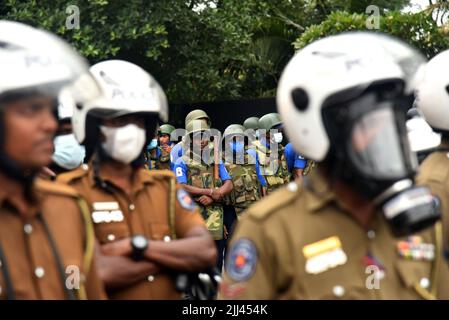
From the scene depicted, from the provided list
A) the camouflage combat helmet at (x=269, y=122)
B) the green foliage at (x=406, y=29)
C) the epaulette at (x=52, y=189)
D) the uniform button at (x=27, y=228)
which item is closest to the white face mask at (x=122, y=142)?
the epaulette at (x=52, y=189)

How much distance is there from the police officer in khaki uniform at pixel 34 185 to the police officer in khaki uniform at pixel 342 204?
21.5 inches

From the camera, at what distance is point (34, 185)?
293 centimetres

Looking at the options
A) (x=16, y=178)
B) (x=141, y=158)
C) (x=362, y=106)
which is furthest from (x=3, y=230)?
(x=141, y=158)

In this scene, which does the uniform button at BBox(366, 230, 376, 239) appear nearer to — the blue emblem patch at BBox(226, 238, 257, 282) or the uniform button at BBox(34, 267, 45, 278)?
the blue emblem patch at BBox(226, 238, 257, 282)

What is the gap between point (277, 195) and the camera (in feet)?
10.3

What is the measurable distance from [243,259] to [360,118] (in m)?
0.60

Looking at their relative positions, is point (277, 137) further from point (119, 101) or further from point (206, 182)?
point (119, 101)

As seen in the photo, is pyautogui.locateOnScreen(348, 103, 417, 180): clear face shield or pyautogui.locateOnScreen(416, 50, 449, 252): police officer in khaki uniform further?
pyautogui.locateOnScreen(416, 50, 449, 252): police officer in khaki uniform

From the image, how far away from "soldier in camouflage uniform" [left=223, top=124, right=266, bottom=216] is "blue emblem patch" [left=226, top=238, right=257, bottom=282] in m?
6.61

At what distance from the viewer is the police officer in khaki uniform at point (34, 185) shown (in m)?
2.71

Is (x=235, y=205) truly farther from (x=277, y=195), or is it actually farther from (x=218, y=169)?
(x=277, y=195)

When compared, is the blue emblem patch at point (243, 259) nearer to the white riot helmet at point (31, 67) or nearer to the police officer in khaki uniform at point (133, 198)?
the white riot helmet at point (31, 67)

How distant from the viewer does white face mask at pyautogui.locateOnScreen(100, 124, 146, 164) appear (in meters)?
4.05

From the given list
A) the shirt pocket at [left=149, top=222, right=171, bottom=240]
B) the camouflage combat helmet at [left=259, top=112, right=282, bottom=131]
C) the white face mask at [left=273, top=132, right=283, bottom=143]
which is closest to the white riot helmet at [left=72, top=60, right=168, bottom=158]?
the shirt pocket at [left=149, top=222, right=171, bottom=240]
